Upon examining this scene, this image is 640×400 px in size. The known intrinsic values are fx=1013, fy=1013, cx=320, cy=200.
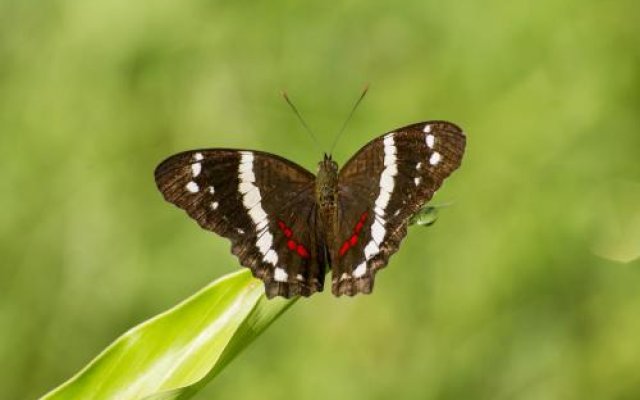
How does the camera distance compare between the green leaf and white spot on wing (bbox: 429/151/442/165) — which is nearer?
the green leaf

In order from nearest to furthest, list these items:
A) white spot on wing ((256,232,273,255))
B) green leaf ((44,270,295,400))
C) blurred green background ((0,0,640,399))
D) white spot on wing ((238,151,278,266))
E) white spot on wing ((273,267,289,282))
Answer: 1. green leaf ((44,270,295,400))
2. white spot on wing ((273,267,289,282))
3. white spot on wing ((256,232,273,255))
4. white spot on wing ((238,151,278,266))
5. blurred green background ((0,0,640,399))

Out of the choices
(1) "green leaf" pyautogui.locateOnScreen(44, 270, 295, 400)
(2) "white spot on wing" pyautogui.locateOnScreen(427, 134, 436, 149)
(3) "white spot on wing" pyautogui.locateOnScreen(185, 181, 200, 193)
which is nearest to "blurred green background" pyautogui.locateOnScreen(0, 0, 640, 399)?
(2) "white spot on wing" pyautogui.locateOnScreen(427, 134, 436, 149)

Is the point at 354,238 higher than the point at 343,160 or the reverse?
the reverse

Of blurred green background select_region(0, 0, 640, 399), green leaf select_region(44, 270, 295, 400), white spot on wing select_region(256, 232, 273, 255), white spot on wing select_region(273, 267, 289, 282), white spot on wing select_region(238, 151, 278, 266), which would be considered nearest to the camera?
green leaf select_region(44, 270, 295, 400)

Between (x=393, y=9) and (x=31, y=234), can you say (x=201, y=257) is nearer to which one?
(x=31, y=234)

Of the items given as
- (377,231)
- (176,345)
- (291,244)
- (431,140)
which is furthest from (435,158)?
(176,345)

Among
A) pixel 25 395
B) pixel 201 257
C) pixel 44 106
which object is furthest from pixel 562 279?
pixel 44 106

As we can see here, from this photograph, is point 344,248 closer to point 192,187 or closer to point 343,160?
point 192,187

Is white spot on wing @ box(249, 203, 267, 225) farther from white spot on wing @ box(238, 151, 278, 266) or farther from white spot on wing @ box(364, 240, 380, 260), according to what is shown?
white spot on wing @ box(364, 240, 380, 260)
